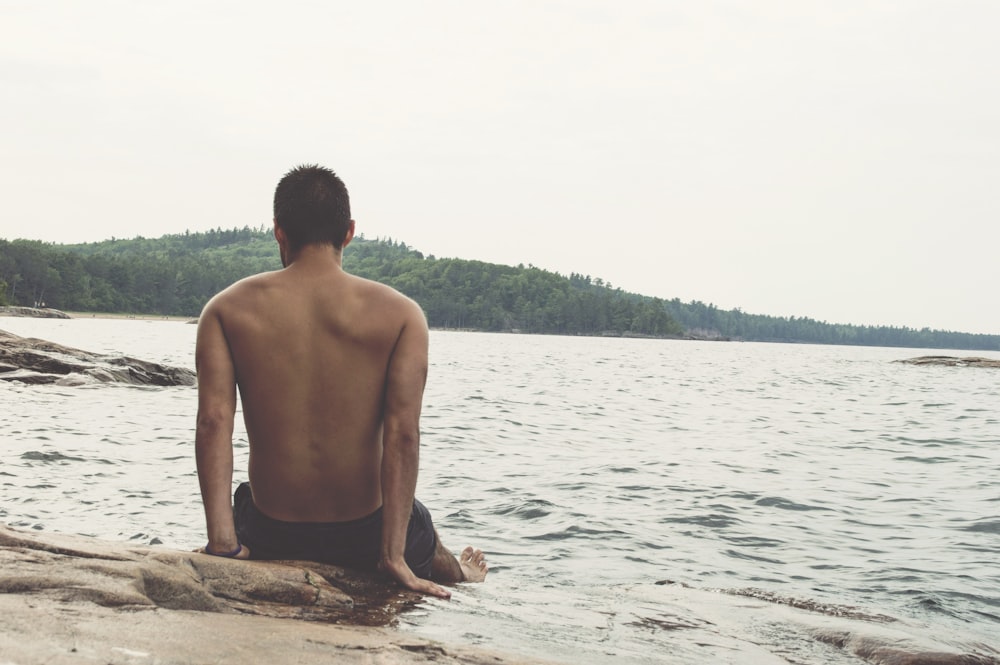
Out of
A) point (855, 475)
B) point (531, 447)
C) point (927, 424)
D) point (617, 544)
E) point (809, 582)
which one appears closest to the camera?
point (809, 582)

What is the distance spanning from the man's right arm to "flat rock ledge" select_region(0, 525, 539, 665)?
0.47m

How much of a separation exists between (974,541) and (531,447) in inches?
315

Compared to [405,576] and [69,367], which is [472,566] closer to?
[405,576]

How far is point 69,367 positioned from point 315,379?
20038 millimetres

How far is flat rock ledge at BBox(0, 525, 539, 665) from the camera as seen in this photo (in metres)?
2.50

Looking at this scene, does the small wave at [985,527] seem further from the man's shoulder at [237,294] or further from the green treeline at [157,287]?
the green treeline at [157,287]

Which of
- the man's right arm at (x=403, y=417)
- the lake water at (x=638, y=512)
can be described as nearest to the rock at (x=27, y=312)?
the lake water at (x=638, y=512)

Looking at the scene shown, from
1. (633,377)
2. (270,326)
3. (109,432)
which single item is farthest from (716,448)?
(633,377)

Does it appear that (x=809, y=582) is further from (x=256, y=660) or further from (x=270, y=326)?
(x=256, y=660)

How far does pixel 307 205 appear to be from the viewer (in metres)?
4.03

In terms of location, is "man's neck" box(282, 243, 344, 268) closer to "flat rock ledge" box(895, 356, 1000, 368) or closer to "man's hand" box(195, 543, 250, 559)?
"man's hand" box(195, 543, 250, 559)

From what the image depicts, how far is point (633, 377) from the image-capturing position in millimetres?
44312

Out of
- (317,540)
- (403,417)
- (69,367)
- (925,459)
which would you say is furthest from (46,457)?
(925,459)

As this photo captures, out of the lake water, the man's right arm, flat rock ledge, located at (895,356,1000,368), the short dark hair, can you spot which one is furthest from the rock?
the man's right arm
